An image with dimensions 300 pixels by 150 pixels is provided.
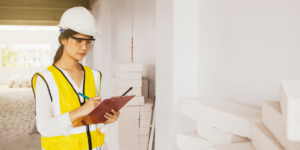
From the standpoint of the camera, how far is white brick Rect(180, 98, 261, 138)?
1007mm

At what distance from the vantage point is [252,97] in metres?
1.40

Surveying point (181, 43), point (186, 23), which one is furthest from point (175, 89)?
point (186, 23)

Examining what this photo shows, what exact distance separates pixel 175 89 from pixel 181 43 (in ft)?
1.12

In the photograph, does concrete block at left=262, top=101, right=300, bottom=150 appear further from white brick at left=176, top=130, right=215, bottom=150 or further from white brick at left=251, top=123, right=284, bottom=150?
white brick at left=176, top=130, right=215, bottom=150

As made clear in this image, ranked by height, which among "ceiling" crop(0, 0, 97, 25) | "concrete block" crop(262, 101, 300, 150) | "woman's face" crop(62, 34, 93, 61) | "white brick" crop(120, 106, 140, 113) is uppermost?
"ceiling" crop(0, 0, 97, 25)

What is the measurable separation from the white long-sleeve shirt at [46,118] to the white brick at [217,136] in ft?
2.72

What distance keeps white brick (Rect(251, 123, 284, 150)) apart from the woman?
99 centimetres

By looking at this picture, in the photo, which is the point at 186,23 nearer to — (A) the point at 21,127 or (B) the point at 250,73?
(B) the point at 250,73

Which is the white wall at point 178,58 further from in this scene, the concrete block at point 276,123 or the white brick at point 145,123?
the white brick at point 145,123

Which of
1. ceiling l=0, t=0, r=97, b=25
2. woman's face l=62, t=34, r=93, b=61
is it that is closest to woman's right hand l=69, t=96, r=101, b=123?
woman's face l=62, t=34, r=93, b=61

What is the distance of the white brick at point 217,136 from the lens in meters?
1.04

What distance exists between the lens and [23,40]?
1856 cm

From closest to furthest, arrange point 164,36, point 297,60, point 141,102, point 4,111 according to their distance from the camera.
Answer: point 297,60
point 164,36
point 141,102
point 4,111

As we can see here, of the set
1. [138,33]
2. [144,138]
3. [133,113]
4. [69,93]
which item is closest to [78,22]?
[69,93]
